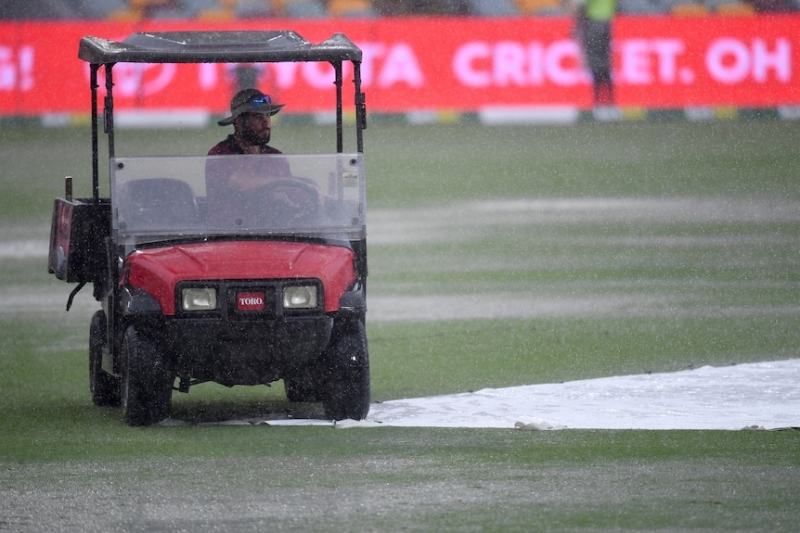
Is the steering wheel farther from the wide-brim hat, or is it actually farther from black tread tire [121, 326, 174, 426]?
black tread tire [121, 326, 174, 426]

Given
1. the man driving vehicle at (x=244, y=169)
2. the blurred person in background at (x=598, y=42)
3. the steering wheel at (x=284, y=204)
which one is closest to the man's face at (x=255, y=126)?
the man driving vehicle at (x=244, y=169)

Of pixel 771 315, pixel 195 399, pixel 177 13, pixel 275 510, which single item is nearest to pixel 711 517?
pixel 275 510

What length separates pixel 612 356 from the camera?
11805 millimetres

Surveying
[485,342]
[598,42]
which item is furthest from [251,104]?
[598,42]

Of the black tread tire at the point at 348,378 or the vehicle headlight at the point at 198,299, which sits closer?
the vehicle headlight at the point at 198,299

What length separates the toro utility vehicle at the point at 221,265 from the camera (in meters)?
8.83

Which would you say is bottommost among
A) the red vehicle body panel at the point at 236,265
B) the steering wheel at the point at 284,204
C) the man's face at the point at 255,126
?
the red vehicle body panel at the point at 236,265

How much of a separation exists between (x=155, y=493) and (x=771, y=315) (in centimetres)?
744

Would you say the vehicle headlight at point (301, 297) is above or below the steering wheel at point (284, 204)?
below

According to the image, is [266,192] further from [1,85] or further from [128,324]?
[1,85]

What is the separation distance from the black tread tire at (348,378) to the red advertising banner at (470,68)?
15529 millimetres

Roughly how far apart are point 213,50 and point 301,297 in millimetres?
1635

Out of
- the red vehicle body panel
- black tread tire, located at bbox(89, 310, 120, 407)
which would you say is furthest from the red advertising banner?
the red vehicle body panel

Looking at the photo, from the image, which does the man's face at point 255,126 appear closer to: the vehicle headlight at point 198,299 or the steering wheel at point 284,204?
the steering wheel at point 284,204
